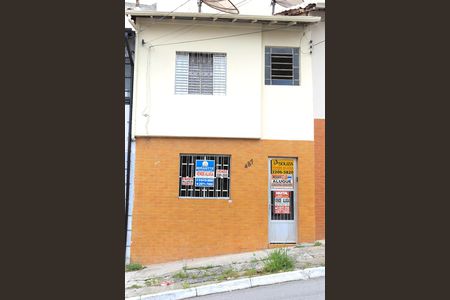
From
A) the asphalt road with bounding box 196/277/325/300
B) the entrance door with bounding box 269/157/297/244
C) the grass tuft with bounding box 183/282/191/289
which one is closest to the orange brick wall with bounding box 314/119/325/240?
the entrance door with bounding box 269/157/297/244

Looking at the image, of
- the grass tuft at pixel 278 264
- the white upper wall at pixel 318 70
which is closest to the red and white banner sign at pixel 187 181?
the grass tuft at pixel 278 264

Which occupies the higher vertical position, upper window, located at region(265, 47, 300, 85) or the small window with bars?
upper window, located at region(265, 47, 300, 85)

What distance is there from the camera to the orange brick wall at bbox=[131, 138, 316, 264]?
951cm

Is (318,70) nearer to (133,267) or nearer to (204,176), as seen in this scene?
(204,176)

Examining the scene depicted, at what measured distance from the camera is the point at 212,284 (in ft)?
23.3

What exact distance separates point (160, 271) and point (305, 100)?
5.29 m

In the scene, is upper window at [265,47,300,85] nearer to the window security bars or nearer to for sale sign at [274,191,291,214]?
for sale sign at [274,191,291,214]

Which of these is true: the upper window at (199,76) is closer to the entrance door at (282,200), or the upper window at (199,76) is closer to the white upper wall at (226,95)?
the white upper wall at (226,95)

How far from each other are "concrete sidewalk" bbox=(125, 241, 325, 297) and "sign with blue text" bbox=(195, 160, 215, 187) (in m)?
1.74

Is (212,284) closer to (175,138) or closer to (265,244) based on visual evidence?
(265,244)

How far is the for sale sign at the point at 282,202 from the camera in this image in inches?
391

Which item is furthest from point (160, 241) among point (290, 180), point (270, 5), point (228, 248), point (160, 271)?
point (270, 5)

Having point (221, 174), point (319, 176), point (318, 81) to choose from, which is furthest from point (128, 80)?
point (319, 176)

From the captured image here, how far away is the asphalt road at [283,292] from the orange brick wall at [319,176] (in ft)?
9.78
